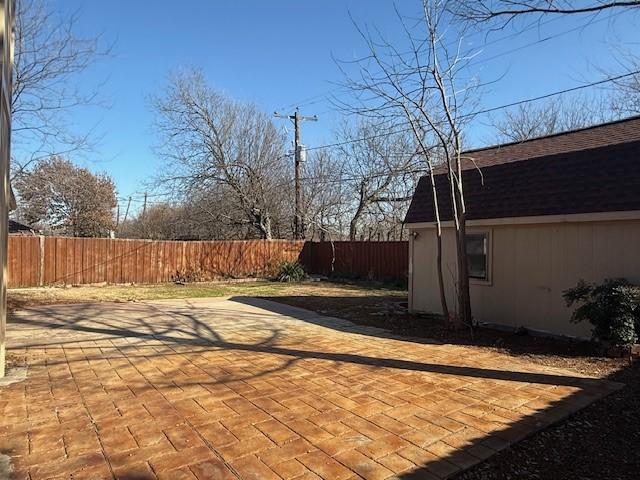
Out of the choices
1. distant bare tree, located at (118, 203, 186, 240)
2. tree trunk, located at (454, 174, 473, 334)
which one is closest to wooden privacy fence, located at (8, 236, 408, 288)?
distant bare tree, located at (118, 203, 186, 240)

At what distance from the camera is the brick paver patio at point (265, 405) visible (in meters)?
3.10

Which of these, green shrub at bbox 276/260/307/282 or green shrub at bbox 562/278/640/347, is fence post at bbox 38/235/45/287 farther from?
green shrub at bbox 562/278/640/347

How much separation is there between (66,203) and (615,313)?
33.3m

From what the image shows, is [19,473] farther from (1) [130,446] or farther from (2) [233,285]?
(2) [233,285]

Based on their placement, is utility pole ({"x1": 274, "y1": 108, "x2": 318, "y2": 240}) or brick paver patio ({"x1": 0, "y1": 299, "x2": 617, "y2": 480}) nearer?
brick paver patio ({"x1": 0, "y1": 299, "x2": 617, "y2": 480})

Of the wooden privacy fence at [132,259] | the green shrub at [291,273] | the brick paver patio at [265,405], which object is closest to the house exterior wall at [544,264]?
the brick paver patio at [265,405]

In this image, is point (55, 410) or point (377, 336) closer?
point (55, 410)

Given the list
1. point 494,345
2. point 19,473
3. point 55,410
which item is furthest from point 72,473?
point 494,345

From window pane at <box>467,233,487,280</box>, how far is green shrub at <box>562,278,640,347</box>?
2.63 m

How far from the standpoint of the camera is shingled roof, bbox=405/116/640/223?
696 centimetres

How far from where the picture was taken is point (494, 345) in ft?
23.0

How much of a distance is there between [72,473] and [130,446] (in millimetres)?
441

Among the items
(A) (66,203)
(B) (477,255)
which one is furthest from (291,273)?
(A) (66,203)

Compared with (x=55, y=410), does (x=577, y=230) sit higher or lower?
higher
